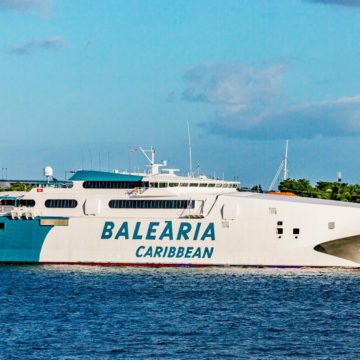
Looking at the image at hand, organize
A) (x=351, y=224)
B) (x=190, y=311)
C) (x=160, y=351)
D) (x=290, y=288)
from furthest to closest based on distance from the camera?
(x=351, y=224)
(x=290, y=288)
(x=190, y=311)
(x=160, y=351)

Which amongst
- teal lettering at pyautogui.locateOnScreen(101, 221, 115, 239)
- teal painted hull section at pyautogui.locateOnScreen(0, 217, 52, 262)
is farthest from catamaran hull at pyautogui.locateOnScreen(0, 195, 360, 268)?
teal painted hull section at pyautogui.locateOnScreen(0, 217, 52, 262)

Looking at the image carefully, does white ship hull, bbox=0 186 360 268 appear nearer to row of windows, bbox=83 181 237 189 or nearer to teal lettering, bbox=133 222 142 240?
teal lettering, bbox=133 222 142 240

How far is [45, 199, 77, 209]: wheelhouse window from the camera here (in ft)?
204

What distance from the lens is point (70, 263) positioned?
62.2 m

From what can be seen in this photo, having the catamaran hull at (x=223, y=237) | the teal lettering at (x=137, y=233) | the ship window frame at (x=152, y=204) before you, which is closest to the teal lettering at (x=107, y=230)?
the catamaran hull at (x=223, y=237)

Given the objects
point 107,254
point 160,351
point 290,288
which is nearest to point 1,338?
point 160,351

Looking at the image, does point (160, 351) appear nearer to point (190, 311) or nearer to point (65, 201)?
point (190, 311)

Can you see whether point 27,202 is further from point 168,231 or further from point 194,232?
point 194,232

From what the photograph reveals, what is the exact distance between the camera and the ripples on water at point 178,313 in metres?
35.6

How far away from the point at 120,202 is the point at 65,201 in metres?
3.50

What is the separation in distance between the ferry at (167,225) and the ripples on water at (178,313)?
1.51 metres

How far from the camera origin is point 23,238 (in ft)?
206

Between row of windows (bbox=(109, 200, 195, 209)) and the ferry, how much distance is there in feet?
0.20

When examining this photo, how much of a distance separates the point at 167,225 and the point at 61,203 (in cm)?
686
